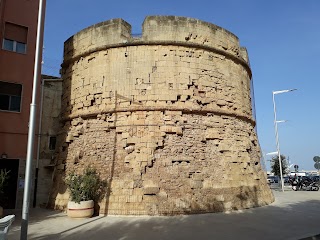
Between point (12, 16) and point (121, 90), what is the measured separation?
5.51m

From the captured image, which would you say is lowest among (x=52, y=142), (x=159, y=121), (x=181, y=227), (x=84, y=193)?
(x=181, y=227)

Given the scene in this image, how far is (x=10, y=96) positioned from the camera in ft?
39.1

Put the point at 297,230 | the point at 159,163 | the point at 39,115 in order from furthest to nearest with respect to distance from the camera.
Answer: the point at 39,115, the point at 159,163, the point at 297,230

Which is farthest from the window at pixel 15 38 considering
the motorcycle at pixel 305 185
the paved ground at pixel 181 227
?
the motorcycle at pixel 305 185

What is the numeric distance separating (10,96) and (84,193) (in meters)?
5.21

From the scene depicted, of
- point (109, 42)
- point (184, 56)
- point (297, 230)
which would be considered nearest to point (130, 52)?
point (109, 42)

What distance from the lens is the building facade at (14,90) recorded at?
11586 mm

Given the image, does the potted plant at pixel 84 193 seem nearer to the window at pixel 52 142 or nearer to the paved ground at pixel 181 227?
the paved ground at pixel 181 227

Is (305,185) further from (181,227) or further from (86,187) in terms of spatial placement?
(86,187)

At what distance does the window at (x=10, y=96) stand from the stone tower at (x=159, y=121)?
212 centimetres

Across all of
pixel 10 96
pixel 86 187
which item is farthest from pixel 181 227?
pixel 10 96

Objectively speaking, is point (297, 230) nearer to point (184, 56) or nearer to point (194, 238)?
point (194, 238)

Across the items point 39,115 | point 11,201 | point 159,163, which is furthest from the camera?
point 39,115

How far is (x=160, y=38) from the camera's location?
12062 millimetres
